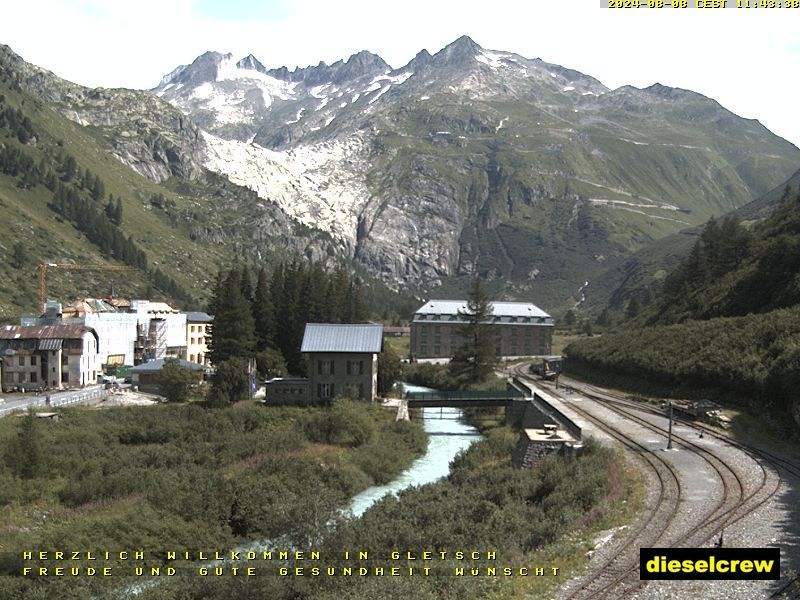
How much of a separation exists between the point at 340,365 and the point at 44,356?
37.5 meters

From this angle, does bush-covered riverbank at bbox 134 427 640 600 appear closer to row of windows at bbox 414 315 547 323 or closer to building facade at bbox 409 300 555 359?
building facade at bbox 409 300 555 359

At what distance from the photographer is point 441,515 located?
1324 inches

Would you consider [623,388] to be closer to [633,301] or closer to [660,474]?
[660,474]

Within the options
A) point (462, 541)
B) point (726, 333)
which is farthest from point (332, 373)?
point (462, 541)

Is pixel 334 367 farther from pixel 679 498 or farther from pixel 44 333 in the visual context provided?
pixel 679 498

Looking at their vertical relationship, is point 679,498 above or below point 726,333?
below

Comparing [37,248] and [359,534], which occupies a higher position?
[37,248]

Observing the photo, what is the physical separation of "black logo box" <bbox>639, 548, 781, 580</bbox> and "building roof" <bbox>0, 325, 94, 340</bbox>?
78.0 meters

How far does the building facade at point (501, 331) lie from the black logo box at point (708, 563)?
128 metres

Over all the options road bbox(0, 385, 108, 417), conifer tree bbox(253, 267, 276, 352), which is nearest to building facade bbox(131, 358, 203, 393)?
road bbox(0, 385, 108, 417)

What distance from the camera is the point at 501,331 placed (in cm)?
15325

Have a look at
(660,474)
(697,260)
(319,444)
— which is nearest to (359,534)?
(660,474)

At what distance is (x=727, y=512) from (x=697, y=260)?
9685 centimetres

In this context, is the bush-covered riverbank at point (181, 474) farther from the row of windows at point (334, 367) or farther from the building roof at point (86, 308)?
the building roof at point (86, 308)
